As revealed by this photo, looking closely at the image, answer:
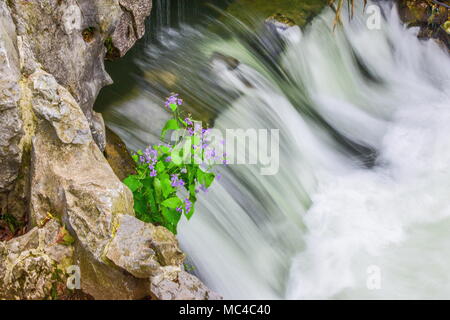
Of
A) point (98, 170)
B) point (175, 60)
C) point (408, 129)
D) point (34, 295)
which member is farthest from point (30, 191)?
point (408, 129)

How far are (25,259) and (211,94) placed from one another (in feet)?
8.92

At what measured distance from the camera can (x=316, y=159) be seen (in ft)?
18.7

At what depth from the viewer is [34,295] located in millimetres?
3080

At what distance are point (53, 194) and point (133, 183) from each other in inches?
22.3

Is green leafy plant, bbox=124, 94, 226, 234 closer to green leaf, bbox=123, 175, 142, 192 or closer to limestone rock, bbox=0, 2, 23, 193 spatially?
green leaf, bbox=123, 175, 142, 192

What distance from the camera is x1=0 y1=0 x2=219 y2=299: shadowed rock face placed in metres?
3.05

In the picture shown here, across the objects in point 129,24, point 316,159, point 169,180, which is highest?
point 129,24

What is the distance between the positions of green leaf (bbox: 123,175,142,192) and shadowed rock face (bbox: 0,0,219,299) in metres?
0.27

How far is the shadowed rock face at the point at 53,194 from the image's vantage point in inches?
120

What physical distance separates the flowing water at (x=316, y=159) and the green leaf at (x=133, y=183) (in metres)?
0.77

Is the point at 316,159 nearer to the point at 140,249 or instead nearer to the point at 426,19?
the point at 140,249

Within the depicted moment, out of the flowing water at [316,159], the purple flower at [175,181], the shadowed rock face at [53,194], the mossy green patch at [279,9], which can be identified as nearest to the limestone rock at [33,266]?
the shadowed rock face at [53,194]

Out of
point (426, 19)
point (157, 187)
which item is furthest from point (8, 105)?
point (426, 19)
